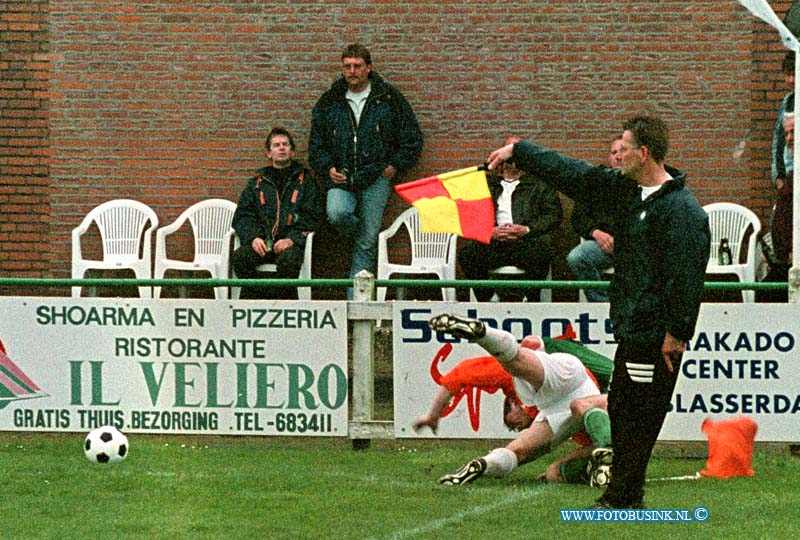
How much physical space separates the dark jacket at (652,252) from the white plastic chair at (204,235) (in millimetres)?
7216

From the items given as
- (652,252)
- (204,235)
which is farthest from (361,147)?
(652,252)

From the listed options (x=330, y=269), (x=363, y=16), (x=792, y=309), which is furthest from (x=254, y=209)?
(x=792, y=309)

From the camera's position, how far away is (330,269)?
15.3 meters

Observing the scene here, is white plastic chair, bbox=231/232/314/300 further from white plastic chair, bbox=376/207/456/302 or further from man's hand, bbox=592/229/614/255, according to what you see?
man's hand, bbox=592/229/614/255

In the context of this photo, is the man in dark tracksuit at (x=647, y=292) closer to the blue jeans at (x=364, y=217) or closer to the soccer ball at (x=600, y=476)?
the soccer ball at (x=600, y=476)

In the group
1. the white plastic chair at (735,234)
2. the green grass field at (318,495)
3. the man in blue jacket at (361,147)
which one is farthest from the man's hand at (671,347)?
the man in blue jacket at (361,147)

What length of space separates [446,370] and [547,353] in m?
0.84

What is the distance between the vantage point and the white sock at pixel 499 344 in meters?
9.22

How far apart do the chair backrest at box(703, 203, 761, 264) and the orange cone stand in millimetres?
4438

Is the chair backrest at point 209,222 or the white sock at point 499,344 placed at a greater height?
the chair backrest at point 209,222

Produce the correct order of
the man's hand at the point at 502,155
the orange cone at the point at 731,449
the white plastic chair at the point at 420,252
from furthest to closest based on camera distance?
the white plastic chair at the point at 420,252 → the orange cone at the point at 731,449 → the man's hand at the point at 502,155

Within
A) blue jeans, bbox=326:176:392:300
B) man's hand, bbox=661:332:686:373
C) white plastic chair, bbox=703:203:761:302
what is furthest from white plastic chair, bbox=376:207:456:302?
man's hand, bbox=661:332:686:373

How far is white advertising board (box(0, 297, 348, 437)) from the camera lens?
36.3ft

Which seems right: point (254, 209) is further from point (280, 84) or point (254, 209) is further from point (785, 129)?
point (785, 129)
